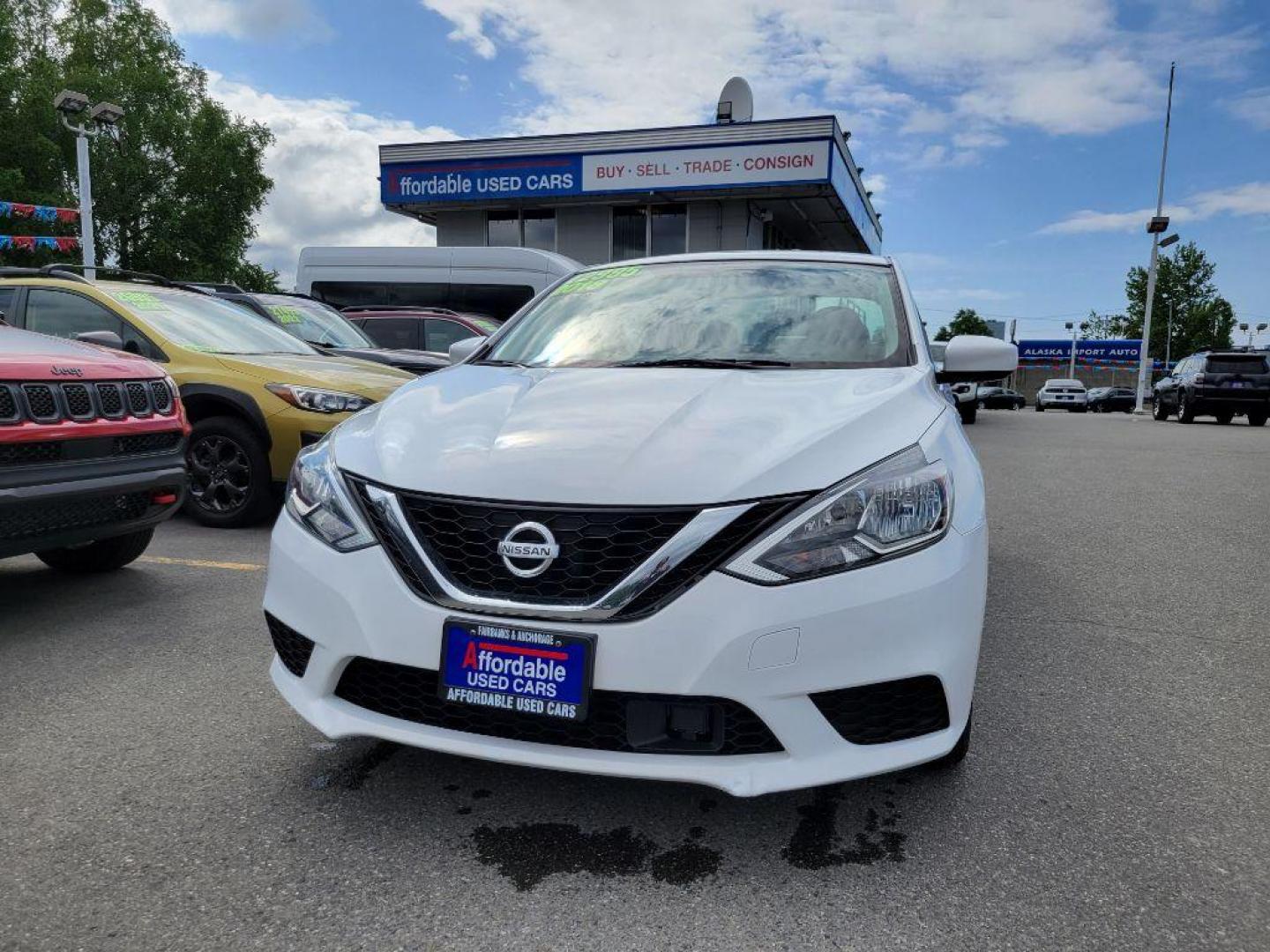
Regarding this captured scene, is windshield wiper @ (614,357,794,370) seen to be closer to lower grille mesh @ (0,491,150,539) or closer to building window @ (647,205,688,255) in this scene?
lower grille mesh @ (0,491,150,539)

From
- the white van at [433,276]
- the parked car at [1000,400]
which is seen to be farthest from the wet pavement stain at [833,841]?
the parked car at [1000,400]

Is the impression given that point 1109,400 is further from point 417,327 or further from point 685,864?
point 685,864

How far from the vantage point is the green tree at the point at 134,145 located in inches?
1378

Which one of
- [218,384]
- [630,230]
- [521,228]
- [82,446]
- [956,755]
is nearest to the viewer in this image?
[956,755]

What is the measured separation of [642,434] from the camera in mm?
2064

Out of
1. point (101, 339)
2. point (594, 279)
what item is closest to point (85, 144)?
point (101, 339)

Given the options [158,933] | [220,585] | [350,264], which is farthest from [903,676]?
[350,264]

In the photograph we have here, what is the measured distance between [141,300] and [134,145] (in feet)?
122

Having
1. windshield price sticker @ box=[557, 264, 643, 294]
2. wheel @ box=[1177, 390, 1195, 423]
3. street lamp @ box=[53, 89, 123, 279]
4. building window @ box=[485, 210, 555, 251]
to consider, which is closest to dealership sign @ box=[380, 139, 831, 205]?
building window @ box=[485, 210, 555, 251]

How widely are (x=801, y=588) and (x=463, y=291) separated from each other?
13900 mm

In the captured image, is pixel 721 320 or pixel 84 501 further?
pixel 84 501

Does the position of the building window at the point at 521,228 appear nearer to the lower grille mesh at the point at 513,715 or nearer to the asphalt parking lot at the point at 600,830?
the asphalt parking lot at the point at 600,830

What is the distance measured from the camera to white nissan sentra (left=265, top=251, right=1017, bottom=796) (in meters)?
1.79

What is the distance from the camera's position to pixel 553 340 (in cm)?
320
